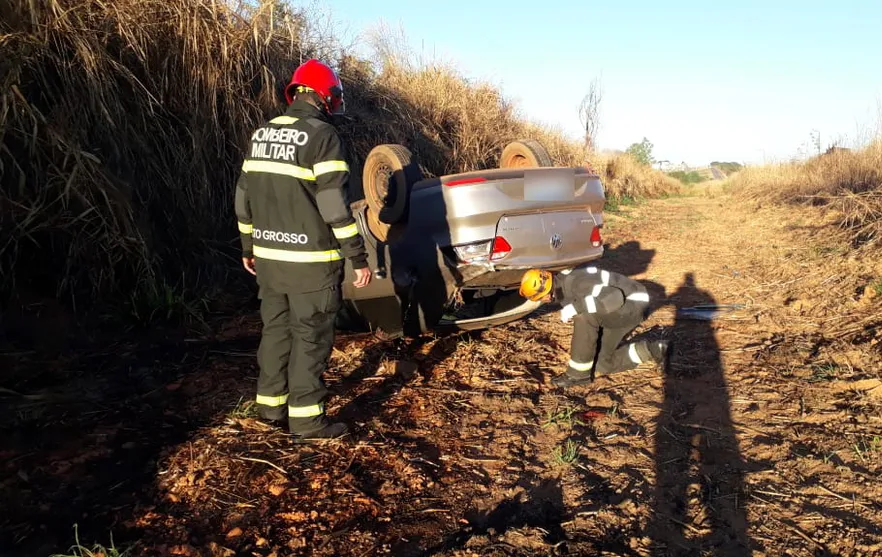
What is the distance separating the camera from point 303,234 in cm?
292

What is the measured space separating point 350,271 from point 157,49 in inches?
109

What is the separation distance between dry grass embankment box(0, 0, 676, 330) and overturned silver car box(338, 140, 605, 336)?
70.5 inches

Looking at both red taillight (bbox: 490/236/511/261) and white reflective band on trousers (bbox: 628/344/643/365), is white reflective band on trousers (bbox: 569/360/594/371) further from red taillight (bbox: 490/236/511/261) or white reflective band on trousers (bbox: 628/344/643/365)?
red taillight (bbox: 490/236/511/261)

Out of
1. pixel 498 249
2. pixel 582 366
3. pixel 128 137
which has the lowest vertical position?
pixel 582 366

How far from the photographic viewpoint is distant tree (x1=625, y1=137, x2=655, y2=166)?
25000 millimetres

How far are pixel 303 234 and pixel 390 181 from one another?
1305 mm

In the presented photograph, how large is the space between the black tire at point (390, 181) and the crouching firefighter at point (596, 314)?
1.01 metres

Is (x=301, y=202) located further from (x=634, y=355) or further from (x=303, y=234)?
(x=634, y=355)

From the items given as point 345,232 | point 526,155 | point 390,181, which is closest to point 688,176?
point 526,155

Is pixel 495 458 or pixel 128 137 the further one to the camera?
pixel 128 137

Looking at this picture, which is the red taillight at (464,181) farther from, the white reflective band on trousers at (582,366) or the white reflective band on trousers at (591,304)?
the white reflective band on trousers at (582,366)

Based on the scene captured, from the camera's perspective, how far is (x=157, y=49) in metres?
4.95

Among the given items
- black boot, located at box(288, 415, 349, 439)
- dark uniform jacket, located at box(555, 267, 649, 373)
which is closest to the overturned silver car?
dark uniform jacket, located at box(555, 267, 649, 373)

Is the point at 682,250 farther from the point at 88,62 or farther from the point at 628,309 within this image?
the point at 88,62
